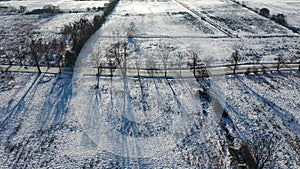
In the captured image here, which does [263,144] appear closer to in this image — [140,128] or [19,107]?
[140,128]

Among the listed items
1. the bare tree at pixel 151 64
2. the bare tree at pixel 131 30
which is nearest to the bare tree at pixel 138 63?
the bare tree at pixel 151 64

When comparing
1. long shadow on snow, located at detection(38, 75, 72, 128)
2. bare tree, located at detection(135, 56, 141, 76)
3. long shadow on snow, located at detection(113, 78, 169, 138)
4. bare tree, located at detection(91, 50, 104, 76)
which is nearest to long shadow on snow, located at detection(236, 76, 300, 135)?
long shadow on snow, located at detection(113, 78, 169, 138)

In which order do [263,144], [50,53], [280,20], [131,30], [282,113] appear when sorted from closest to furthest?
[263,144], [282,113], [50,53], [131,30], [280,20]

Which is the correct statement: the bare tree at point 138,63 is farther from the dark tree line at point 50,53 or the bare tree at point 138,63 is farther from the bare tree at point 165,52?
the dark tree line at point 50,53

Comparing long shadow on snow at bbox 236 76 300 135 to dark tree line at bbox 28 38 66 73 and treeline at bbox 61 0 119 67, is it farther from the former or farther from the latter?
dark tree line at bbox 28 38 66 73

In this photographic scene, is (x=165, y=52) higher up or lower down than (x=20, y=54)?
lower down

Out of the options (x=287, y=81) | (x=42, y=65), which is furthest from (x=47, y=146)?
(x=287, y=81)

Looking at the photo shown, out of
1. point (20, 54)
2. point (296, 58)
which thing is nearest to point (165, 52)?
point (296, 58)
